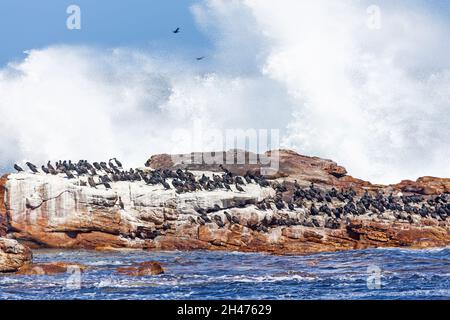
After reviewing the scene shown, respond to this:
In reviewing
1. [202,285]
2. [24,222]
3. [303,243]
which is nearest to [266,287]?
[202,285]

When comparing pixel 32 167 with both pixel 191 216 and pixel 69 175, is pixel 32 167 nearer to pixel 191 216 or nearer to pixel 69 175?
pixel 69 175

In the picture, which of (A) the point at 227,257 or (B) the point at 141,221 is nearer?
(A) the point at 227,257

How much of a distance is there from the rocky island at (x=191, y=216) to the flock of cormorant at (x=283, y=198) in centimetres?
8

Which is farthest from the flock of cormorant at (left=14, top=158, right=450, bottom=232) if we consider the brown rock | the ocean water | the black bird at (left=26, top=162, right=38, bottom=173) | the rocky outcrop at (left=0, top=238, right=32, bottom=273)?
the rocky outcrop at (left=0, top=238, right=32, bottom=273)

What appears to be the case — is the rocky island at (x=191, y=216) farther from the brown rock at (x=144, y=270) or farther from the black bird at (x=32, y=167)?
the brown rock at (x=144, y=270)

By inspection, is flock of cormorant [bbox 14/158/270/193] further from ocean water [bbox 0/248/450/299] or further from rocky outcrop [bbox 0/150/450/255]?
ocean water [bbox 0/248/450/299]

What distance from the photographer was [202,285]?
3391 centimetres

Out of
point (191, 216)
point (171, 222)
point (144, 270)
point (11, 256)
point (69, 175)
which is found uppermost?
point (69, 175)

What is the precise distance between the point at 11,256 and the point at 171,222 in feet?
61.8

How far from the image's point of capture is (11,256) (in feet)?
120

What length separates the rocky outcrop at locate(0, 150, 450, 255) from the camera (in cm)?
5250

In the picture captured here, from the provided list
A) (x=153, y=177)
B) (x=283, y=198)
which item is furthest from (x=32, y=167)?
(x=283, y=198)
